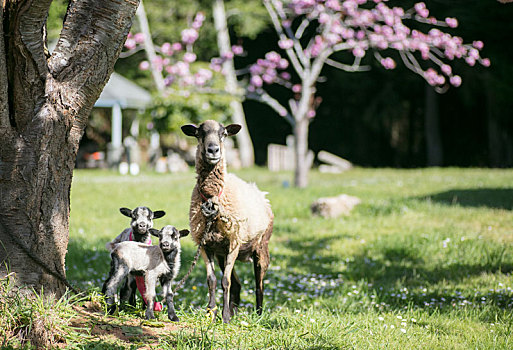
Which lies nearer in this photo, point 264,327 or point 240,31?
point 264,327

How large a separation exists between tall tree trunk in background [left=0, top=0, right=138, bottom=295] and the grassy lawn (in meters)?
0.73

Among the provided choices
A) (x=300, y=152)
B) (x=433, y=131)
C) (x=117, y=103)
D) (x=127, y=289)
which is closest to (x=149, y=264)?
(x=127, y=289)

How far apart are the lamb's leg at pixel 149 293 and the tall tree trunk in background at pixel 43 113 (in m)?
0.62

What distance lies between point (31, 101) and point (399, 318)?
3.62 meters

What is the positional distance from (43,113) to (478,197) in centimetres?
1052

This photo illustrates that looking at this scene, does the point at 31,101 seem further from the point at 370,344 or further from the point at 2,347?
the point at 370,344

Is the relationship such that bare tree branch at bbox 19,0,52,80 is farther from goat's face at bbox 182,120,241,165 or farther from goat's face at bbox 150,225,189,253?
goat's face at bbox 150,225,189,253

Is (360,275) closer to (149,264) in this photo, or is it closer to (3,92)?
(149,264)

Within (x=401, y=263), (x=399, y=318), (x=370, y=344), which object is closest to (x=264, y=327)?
(x=370, y=344)

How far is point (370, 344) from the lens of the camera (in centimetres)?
435

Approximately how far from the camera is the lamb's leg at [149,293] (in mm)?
4238

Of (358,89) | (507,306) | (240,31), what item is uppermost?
(240,31)

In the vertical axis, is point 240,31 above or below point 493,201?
above

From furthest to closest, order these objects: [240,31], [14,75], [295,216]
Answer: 1. [240,31]
2. [295,216]
3. [14,75]
